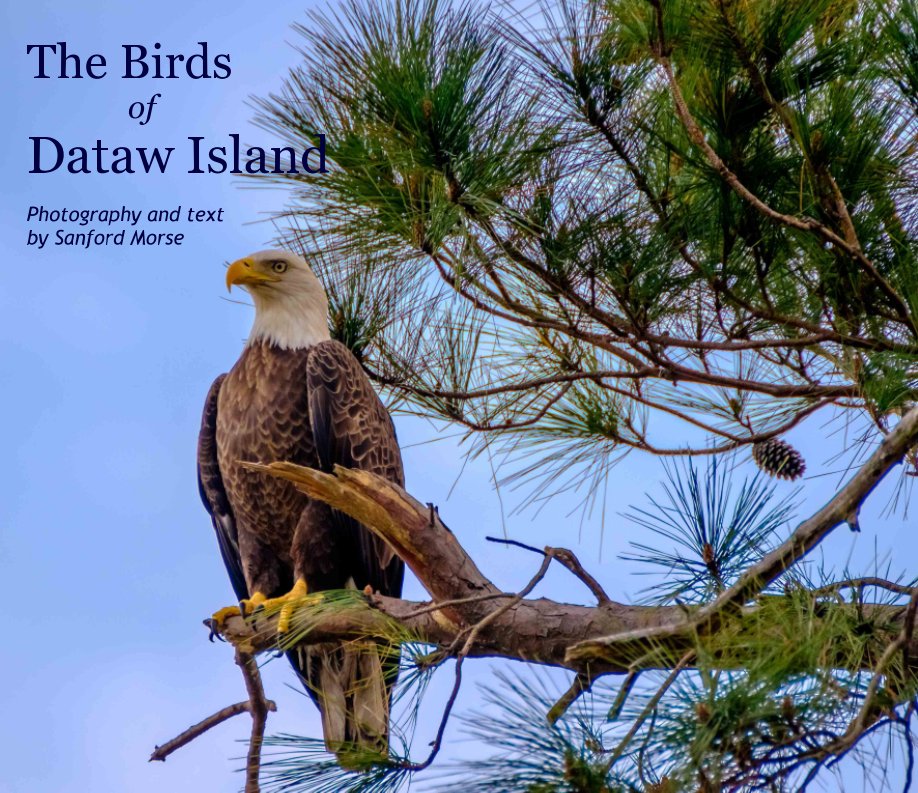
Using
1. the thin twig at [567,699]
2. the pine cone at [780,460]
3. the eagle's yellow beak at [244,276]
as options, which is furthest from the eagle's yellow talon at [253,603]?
the pine cone at [780,460]

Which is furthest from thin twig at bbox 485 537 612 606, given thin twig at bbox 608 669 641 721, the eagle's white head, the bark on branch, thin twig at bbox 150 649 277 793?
the eagle's white head

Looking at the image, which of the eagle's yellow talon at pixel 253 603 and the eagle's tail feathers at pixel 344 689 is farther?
the eagle's tail feathers at pixel 344 689

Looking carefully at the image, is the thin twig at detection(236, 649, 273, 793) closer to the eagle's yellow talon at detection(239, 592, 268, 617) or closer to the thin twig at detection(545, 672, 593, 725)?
the eagle's yellow talon at detection(239, 592, 268, 617)

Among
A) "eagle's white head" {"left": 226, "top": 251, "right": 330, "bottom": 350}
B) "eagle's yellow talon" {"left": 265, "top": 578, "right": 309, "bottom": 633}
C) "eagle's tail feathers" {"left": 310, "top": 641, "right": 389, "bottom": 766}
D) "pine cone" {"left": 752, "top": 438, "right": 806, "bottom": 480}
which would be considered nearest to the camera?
"eagle's yellow talon" {"left": 265, "top": 578, "right": 309, "bottom": 633}

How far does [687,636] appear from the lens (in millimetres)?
2094

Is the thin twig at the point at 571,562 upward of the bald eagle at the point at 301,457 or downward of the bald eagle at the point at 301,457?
downward

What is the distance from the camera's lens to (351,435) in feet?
11.7

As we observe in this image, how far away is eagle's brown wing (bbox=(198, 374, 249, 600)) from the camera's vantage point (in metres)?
3.80

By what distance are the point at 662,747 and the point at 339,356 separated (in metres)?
2.00

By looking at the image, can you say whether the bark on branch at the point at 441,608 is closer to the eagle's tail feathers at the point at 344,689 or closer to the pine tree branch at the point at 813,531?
the pine tree branch at the point at 813,531

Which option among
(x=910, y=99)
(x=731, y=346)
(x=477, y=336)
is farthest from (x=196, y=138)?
(x=910, y=99)

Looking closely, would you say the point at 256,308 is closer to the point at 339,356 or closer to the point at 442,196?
the point at 339,356

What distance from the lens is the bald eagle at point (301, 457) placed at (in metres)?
3.51

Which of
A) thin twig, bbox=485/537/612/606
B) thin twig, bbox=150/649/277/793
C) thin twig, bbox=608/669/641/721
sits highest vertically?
thin twig, bbox=485/537/612/606
